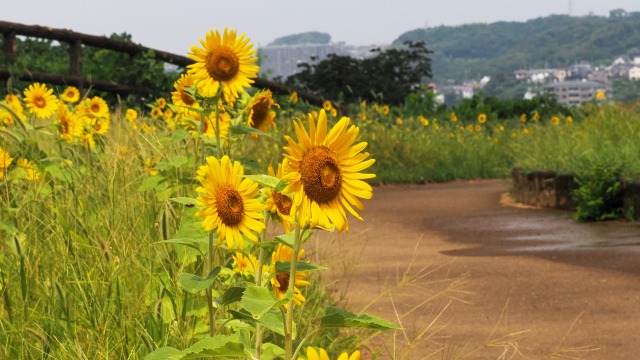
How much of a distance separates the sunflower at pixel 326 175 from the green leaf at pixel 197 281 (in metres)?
0.57

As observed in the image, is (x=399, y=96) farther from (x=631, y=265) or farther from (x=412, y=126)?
(x=631, y=265)

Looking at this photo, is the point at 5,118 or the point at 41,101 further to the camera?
the point at 41,101

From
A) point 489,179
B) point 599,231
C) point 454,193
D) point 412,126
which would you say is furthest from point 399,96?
point 599,231

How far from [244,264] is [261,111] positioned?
0.88 m

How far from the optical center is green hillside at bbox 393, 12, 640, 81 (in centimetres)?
14988

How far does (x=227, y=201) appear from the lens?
3.02 meters

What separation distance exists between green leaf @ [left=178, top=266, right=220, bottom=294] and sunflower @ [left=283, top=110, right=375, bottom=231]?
0.57 m

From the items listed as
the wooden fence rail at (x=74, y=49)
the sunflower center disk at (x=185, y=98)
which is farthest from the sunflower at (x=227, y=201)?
the wooden fence rail at (x=74, y=49)

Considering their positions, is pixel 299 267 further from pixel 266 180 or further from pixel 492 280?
pixel 492 280

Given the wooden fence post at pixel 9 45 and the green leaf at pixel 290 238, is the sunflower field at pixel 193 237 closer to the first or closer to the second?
the green leaf at pixel 290 238

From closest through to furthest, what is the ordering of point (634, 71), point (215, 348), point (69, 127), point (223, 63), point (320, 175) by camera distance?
point (320, 175)
point (215, 348)
point (223, 63)
point (69, 127)
point (634, 71)

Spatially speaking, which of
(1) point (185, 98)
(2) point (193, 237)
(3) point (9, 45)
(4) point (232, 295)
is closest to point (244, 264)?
(2) point (193, 237)

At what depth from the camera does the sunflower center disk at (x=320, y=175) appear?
8.32 feet

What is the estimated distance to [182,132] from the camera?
4582mm
